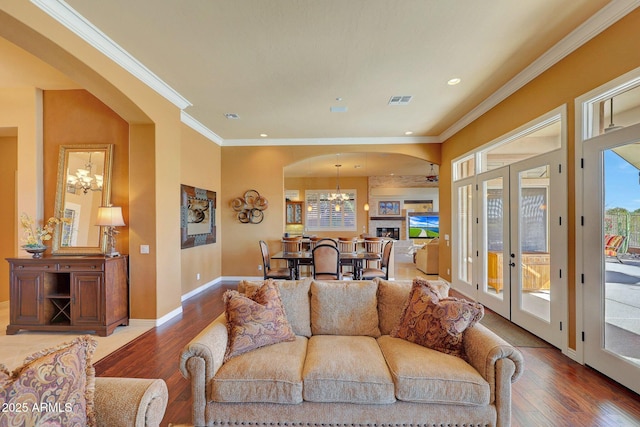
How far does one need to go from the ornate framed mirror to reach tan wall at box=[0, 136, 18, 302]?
1.79m

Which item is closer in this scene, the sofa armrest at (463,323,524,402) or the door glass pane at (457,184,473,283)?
the sofa armrest at (463,323,524,402)

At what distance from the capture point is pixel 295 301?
2428 millimetres

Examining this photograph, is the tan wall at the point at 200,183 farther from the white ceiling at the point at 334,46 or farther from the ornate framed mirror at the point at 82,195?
the ornate framed mirror at the point at 82,195

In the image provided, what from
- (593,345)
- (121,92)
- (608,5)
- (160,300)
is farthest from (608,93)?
→ (160,300)

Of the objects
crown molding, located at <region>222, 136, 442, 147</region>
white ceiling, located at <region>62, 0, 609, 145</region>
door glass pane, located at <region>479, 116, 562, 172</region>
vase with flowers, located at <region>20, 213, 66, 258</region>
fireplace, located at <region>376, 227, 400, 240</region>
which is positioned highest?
white ceiling, located at <region>62, 0, 609, 145</region>

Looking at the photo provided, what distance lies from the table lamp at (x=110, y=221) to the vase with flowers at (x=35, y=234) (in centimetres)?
67

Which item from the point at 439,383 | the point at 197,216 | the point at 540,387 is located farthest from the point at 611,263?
the point at 197,216

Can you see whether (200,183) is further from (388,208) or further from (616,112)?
(388,208)

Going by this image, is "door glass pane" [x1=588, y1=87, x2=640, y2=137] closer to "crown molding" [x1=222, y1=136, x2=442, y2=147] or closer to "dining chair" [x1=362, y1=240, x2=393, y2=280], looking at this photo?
"dining chair" [x1=362, y1=240, x2=393, y2=280]

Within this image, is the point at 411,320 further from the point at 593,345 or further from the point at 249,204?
the point at 249,204

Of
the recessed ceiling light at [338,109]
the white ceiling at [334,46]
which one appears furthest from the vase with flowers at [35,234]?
the recessed ceiling light at [338,109]

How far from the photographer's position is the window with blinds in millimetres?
11016

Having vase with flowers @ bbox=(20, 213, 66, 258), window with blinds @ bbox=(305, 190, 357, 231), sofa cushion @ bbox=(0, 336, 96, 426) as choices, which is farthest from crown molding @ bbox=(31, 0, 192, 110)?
window with blinds @ bbox=(305, 190, 357, 231)

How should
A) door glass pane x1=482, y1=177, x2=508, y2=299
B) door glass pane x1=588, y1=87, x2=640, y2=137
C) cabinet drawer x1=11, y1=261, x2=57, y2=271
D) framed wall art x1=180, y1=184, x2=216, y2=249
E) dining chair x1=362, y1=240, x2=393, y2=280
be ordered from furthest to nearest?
1. framed wall art x1=180, y1=184, x2=216, y2=249
2. dining chair x1=362, y1=240, x2=393, y2=280
3. door glass pane x1=482, y1=177, x2=508, y2=299
4. cabinet drawer x1=11, y1=261, x2=57, y2=271
5. door glass pane x1=588, y1=87, x2=640, y2=137
